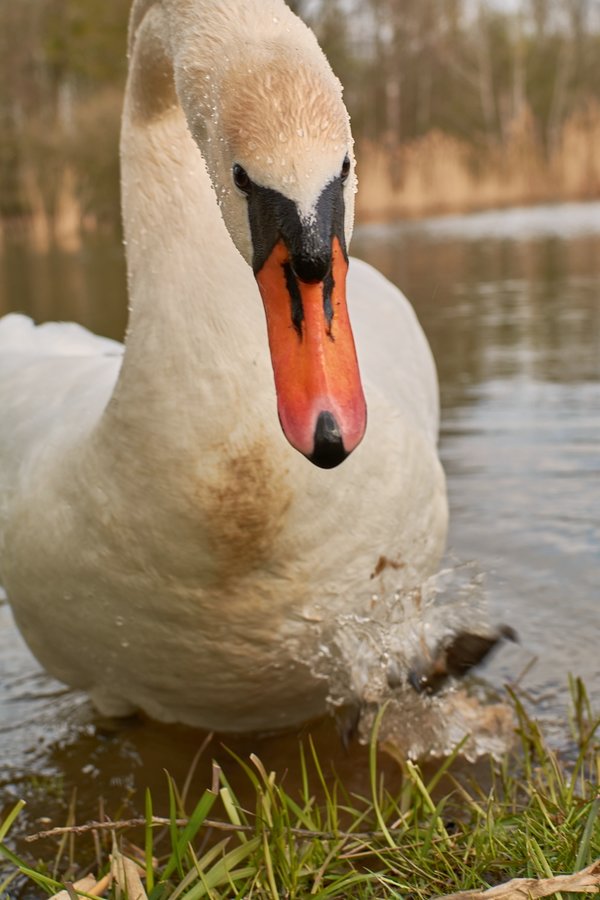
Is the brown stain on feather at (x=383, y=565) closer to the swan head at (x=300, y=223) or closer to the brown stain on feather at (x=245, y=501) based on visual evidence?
the brown stain on feather at (x=245, y=501)

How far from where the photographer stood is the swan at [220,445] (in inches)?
70.7

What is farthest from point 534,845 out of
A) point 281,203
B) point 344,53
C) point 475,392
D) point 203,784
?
point 344,53

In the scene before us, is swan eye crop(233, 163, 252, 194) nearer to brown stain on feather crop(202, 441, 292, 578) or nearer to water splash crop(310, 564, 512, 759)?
brown stain on feather crop(202, 441, 292, 578)

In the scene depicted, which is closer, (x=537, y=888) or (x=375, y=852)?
(x=537, y=888)

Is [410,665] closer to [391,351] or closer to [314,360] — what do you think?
[391,351]

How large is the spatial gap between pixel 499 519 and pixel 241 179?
2.71m

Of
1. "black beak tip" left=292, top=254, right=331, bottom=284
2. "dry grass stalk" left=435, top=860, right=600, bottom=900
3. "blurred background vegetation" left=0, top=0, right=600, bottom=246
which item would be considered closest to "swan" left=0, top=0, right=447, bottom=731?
"black beak tip" left=292, top=254, right=331, bottom=284

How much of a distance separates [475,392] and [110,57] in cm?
2804

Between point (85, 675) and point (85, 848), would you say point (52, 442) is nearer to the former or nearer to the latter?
point (85, 675)

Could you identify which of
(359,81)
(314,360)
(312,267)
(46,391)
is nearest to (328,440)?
(314,360)

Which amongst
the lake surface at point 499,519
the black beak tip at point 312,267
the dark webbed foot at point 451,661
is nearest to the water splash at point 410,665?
the dark webbed foot at point 451,661

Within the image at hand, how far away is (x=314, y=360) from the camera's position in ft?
5.84

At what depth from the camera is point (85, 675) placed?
9.51ft

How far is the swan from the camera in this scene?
1796 mm
